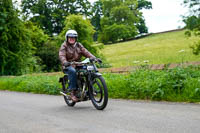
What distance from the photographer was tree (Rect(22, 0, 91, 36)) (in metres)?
57.6

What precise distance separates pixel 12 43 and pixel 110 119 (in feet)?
52.8

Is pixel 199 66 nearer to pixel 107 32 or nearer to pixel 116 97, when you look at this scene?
pixel 116 97

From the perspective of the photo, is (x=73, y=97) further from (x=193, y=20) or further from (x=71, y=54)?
(x=193, y=20)

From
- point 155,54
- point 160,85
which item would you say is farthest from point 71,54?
point 155,54

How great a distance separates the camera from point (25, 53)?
71.3ft

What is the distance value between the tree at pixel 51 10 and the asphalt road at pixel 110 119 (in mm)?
50937

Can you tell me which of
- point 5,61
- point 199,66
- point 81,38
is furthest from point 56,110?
point 81,38

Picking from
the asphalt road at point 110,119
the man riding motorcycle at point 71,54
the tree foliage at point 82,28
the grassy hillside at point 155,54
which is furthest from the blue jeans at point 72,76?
the tree foliage at point 82,28

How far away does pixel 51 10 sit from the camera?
193 ft

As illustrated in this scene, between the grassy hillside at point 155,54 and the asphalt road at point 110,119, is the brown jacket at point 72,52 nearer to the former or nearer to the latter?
the asphalt road at point 110,119

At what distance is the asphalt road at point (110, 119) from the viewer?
→ 5191 mm

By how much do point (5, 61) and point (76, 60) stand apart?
1297 centimetres

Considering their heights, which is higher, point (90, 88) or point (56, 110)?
point (90, 88)

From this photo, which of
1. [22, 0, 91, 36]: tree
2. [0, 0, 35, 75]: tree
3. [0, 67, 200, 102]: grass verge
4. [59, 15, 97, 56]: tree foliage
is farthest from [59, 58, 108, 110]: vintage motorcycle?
[22, 0, 91, 36]: tree
